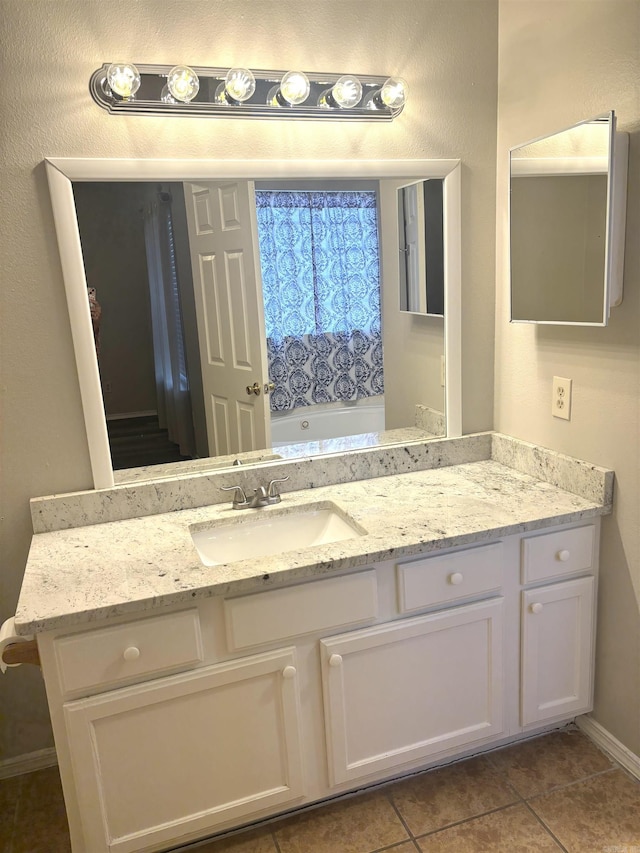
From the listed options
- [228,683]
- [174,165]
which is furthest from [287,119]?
[228,683]

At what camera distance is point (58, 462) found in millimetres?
1799

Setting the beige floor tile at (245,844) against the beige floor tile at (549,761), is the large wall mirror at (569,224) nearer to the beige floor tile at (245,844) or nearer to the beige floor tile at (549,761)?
the beige floor tile at (549,761)

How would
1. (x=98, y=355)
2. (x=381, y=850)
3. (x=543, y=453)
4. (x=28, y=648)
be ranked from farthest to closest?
1. (x=543, y=453)
2. (x=98, y=355)
3. (x=381, y=850)
4. (x=28, y=648)

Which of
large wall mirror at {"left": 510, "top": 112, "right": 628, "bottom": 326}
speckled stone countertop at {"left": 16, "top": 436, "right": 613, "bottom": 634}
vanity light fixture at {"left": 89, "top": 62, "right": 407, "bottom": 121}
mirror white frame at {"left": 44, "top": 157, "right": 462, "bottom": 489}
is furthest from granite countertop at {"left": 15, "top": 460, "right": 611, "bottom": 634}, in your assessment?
vanity light fixture at {"left": 89, "top": 62, "right": 407, "bottom": 121}

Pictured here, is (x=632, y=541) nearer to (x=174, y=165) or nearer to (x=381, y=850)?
(x=381, y=850)

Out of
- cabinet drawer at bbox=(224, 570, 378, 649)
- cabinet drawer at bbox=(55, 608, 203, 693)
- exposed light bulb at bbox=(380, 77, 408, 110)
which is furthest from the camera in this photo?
exposed light bulb at bbox=(380, 77, 408, 110)

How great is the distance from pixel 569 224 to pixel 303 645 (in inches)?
50.8

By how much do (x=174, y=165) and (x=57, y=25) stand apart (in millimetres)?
414

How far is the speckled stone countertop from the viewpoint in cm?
141

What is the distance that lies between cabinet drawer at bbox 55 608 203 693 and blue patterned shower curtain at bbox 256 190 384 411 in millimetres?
750

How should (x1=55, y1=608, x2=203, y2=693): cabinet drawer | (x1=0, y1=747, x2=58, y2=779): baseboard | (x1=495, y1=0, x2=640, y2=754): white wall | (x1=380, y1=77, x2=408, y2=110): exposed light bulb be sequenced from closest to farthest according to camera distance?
(x1=55, y1=608, x2=203, y2=693): cabinet drawer → (x1=495, y1=0, x2=640, y2=754): white wall → (x1=380, y1=77, x2=408, y2=110): exposed light bulb → (x1=0, y1=747, x2=58, y2=779): baseboard

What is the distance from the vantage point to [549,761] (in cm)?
191

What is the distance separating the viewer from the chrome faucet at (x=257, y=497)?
74.2 inches

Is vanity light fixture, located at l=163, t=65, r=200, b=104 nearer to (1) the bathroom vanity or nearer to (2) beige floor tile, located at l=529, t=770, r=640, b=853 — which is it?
(1) the bathroom vanity
